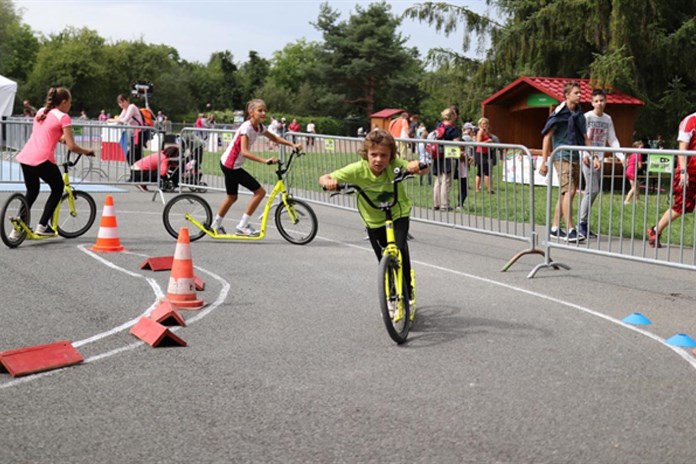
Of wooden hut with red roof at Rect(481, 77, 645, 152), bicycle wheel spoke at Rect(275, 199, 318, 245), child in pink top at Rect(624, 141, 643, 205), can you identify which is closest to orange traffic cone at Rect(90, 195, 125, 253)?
bicycle wheel spoke at Rect(275, 199, 318, 245)

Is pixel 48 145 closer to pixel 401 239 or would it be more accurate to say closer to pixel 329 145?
pixel 329 145

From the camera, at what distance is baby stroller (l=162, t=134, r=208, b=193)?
1845 centimetres

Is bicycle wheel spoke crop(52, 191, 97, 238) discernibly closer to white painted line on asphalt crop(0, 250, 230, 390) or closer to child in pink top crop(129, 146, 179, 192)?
white painted line on asphalt crop(0, 250, 230, 390)

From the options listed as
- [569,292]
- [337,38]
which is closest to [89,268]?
[569,292]

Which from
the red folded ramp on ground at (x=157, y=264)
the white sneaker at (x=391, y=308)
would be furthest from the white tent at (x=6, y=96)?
the white sneaker at (x=391, y=308)

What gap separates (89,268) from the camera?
10.2 m

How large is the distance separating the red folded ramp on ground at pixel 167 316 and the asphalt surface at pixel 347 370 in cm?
10

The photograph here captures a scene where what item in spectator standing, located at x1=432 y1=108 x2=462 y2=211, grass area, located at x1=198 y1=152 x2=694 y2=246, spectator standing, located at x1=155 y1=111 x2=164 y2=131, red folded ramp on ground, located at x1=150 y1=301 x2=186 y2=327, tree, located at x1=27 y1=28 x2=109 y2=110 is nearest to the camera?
red folded ramp on ground, located at x1=150 y1=301 x2=186 y2=327

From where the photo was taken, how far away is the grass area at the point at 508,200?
1135 cm

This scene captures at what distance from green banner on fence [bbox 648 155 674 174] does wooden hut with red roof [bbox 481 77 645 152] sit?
16811 millimetres

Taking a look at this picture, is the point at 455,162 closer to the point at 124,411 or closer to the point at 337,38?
the point at 124,411

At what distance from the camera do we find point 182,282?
8.28 meters

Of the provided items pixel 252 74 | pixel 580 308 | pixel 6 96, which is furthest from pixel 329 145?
pixel 252 74

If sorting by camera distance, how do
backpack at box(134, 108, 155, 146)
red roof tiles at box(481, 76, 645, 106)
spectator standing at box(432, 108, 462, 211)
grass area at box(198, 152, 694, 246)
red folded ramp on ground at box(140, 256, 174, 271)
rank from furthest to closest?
red roof tiles at box(481, 76, 645, 106), backpack at box(134, 108, 155, 146), spectator standing at box(432, 108, 462, 211), grass area at box(198, 152, 694, 246), red folded ramp on ground at box(140, 256, 174, 271)
